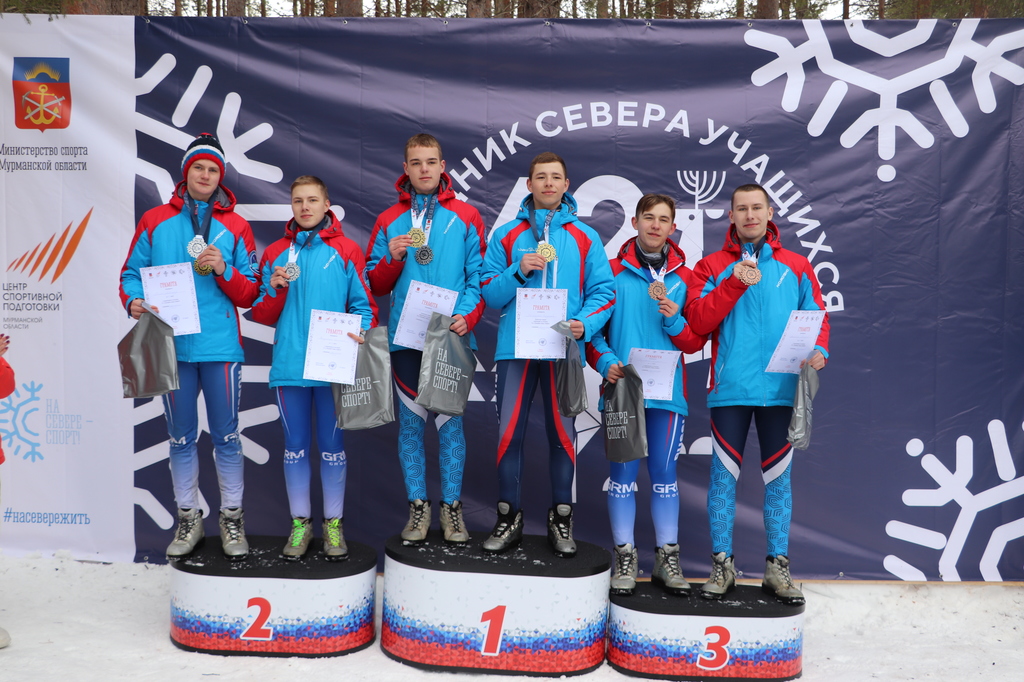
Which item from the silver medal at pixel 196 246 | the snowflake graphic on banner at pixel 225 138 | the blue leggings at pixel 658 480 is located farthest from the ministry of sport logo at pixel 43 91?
the blue leggings at pixel 658 480

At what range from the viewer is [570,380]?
9.41 feet

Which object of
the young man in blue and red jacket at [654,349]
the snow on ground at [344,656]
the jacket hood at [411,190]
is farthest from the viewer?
the jacket hood at [411,190]

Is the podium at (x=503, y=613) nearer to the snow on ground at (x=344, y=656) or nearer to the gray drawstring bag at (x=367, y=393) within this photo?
the snow on ground at (x=344, y=656)

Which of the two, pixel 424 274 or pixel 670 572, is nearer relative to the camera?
pixel 670 572

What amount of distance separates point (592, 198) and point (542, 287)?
1063 mm

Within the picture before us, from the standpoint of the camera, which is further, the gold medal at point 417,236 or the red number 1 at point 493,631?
the gold medal at point 417,236

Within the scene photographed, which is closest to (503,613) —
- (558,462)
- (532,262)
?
(558,462)

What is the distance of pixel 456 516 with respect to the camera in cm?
316

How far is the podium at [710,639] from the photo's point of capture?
2814 mm

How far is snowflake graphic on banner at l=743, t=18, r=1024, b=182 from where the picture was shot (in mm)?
3793

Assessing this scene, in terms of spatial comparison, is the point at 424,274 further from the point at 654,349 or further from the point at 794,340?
the point at 794,340

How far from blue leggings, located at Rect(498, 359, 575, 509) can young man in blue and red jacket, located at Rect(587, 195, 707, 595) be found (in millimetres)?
191

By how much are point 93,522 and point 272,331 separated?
4.43 ft

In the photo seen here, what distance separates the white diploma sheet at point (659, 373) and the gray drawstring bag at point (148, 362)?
1.77m
